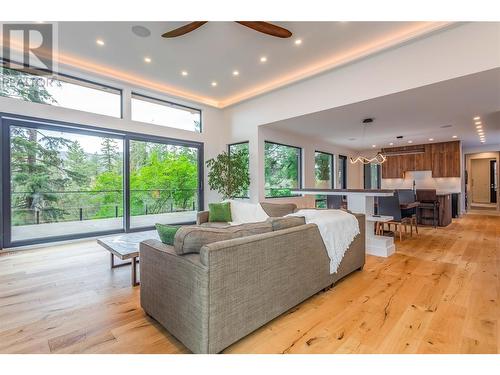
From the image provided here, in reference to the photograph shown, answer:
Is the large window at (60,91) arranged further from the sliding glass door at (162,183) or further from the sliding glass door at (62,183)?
the sliding glass door at (162,183)

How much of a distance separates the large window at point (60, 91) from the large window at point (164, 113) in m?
0.41

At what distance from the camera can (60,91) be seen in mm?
4617

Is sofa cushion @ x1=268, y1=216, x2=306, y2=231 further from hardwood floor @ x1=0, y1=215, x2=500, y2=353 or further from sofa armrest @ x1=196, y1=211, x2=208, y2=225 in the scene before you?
sofa armrest @ x1=196, y1=211, x2=208, y2=225

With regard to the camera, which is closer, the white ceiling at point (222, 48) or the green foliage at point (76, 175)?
the white ceiling at point (222, 48)

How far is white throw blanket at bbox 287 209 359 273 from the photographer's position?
259 cm

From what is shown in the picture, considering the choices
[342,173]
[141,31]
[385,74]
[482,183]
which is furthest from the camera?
[482,183]

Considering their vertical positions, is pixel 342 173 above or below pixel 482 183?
above

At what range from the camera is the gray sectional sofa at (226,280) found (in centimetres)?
157

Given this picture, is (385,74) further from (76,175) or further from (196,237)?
(76,175)

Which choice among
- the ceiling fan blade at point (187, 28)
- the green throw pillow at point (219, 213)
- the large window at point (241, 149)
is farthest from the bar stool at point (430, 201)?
the ceiling fan blade at point (187, 28)

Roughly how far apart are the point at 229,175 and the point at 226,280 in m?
4.75

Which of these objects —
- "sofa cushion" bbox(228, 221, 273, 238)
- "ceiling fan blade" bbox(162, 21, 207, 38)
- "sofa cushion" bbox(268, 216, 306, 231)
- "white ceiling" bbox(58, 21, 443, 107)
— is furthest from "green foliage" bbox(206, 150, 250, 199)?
"sofa cushion" bbox(228, 221, 273, 238)

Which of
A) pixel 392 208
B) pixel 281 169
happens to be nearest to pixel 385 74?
pixel 392 208
